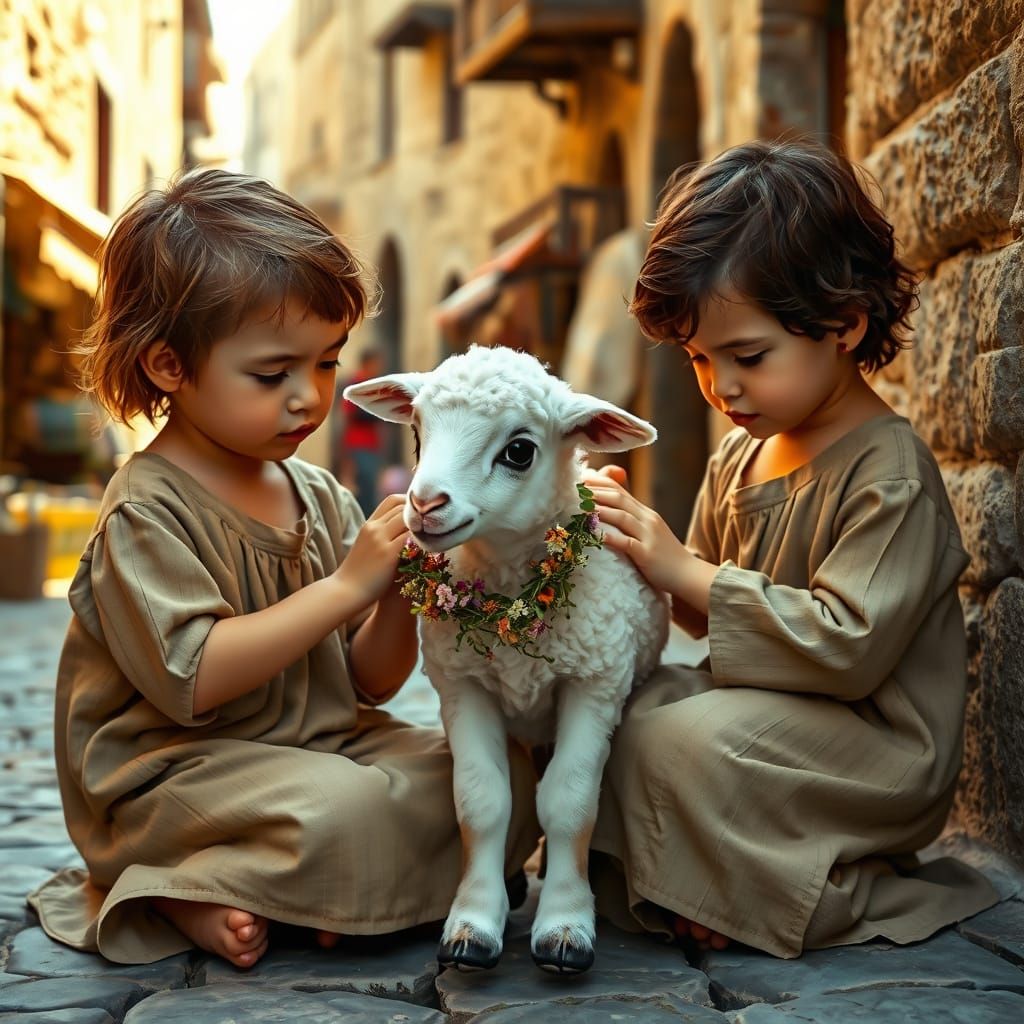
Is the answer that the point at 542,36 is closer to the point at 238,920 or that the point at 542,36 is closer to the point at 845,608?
the point at 845,608

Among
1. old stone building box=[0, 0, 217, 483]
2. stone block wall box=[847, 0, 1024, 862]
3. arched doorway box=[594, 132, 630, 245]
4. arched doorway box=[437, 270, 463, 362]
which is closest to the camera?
stone block wall box=[847, 0, 1024, 862]

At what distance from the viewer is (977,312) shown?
3.09 metres

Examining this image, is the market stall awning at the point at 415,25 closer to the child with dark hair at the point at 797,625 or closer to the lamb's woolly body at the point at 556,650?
the child with dark hair at the point at 797,625

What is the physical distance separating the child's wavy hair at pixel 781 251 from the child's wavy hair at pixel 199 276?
0.65 metres

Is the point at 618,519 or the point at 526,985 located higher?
the point at 618,519

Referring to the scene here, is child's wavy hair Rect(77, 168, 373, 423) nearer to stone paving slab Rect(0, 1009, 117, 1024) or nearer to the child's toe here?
the child's toe

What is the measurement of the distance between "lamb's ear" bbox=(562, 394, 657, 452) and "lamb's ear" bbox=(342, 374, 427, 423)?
0.28m

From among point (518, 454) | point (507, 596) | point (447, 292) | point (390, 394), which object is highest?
point (447, 292)

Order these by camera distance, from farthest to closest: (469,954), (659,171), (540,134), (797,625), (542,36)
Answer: (540,134), (542,36), (659,171), (797,625), (469,954)

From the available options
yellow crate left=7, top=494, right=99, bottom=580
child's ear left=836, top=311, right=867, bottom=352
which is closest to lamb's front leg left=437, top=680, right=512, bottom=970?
child's ear left=836, top=311, right=867, bottom=352

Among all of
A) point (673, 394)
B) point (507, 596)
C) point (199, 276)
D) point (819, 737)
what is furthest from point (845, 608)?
point (673, 394)

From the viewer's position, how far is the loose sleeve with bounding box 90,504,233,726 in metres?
2.54

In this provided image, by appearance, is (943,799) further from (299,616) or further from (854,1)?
(854,1)

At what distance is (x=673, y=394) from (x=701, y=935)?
27.1 ft
